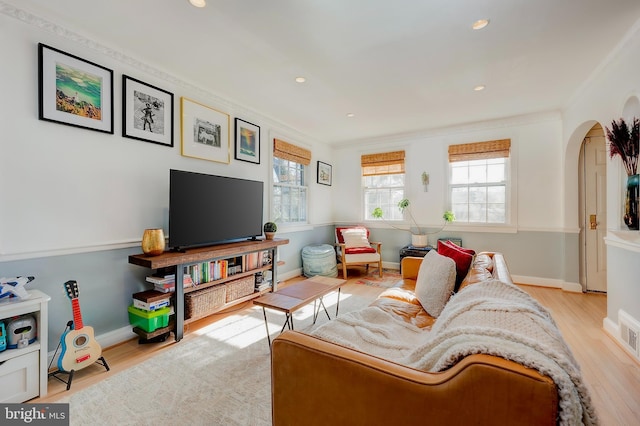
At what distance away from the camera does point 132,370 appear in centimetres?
202

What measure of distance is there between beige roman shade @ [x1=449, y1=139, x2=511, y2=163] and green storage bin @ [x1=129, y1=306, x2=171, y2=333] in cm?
461

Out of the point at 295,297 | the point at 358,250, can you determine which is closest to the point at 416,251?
the point at 358,250

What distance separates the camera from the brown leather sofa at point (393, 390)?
2.18 feet

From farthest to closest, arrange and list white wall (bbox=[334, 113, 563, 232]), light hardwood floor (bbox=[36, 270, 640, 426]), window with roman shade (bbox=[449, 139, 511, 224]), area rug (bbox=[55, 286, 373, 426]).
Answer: window with roman shade (bbox=[449, 139, 511, 224]) → white wall (bbox=[334, 113, 563, 232]) → light hardwood floor (bbox=[36, 270, 640, 426]) → area rug (bbox=[55, 286, 373, 426])

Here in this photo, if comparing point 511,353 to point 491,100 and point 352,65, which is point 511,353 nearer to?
point 352,65

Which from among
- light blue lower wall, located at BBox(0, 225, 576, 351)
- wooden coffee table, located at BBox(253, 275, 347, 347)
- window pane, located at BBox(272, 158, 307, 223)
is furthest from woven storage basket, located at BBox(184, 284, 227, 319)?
window pane, located at BBox(272, 158, 307, 223)

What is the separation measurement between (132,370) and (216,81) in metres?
2.77

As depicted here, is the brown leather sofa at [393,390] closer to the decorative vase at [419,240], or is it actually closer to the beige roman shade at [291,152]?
the beige roman shade at [291,152]

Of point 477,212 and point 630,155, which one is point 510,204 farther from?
point 630,155

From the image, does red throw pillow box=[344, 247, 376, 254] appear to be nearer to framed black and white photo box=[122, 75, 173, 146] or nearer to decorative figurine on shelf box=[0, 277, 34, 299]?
framed black and white photo box=[122, 75, 173, 146]

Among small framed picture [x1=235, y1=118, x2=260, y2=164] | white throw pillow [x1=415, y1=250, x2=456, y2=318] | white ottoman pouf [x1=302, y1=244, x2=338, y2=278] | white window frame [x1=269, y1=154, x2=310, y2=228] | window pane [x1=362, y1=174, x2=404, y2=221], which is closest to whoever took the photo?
white throw pillow [x1=415, y1=250, x2=456, y2=318]

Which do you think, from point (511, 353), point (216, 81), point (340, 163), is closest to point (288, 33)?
point (216, 81)

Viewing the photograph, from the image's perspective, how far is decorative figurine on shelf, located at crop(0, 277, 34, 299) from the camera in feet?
5.49

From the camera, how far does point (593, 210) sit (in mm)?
3773
